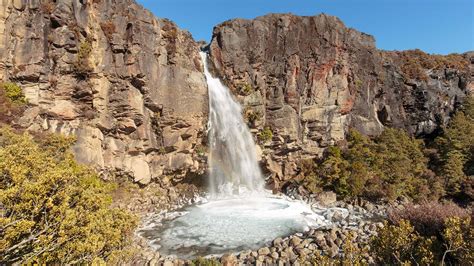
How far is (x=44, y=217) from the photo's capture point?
547cm

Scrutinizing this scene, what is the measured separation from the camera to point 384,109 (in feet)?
106

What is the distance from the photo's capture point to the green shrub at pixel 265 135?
26.9 metres

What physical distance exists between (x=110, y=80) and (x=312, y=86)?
64.9 ft

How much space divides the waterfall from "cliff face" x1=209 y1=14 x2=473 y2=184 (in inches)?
56.4

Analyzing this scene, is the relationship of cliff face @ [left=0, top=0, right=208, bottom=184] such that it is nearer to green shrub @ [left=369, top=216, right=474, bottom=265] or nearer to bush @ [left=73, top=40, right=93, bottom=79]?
bush @ [left=73, top=40, right=93, bottom=79]

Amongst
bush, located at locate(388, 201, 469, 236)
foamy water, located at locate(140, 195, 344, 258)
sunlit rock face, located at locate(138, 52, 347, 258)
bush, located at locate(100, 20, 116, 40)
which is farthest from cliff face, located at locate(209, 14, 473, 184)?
bush, located at locate(388, 201, 469, 236)

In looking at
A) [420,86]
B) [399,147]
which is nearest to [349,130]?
[399,147]

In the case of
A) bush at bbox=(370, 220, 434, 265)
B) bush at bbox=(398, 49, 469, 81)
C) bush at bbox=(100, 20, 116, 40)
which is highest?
bush at bbox=(398, 49, 469, 81)

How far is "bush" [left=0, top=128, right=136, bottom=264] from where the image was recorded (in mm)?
5004

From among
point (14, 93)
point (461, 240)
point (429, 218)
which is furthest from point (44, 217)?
point (14, 93)

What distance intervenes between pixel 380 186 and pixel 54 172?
2388 centimetres

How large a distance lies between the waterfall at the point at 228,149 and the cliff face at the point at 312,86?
143 centimetres

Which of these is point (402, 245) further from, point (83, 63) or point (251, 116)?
point (251, 116)

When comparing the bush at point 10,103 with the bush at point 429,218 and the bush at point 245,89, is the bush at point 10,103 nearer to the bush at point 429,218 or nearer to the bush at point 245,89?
the bush at point 245,89
